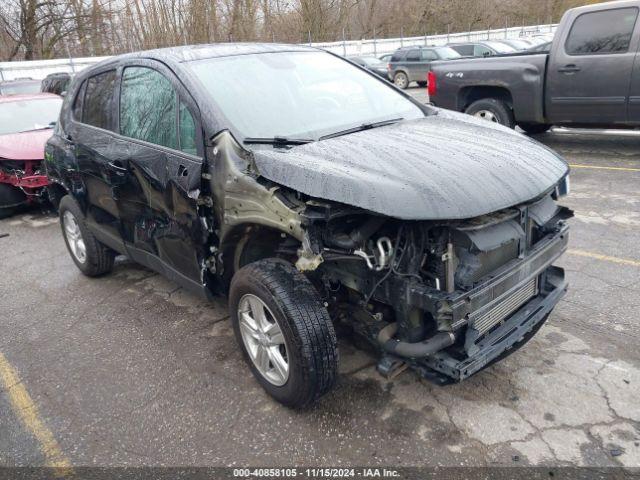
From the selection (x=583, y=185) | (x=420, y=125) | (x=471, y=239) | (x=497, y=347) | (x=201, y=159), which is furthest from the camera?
(x=583, y=185)

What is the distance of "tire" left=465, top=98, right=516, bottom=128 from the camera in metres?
8.16

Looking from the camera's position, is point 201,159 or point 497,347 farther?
point 201,159

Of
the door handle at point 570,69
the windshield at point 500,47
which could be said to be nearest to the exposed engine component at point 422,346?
the door handle at point 570,69

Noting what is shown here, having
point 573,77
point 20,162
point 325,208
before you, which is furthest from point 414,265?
point 20,162

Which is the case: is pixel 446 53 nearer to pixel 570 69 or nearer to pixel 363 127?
pixel 570 69

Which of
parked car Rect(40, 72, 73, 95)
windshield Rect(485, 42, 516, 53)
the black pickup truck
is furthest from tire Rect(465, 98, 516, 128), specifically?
windshield Rect(485, 42, 516, 53)

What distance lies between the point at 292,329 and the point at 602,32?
6915 millimetres

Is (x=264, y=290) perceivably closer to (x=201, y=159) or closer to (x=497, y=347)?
(x=201, y=159)

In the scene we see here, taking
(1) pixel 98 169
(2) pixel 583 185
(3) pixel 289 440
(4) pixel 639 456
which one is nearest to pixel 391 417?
(3) pixel 289 440

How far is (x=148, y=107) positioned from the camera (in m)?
3.55

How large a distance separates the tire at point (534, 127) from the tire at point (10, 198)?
7.53 metres

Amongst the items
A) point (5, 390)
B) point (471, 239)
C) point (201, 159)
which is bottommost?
point (5, 390)

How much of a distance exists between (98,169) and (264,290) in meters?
2.09

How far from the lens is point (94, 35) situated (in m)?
27.9
